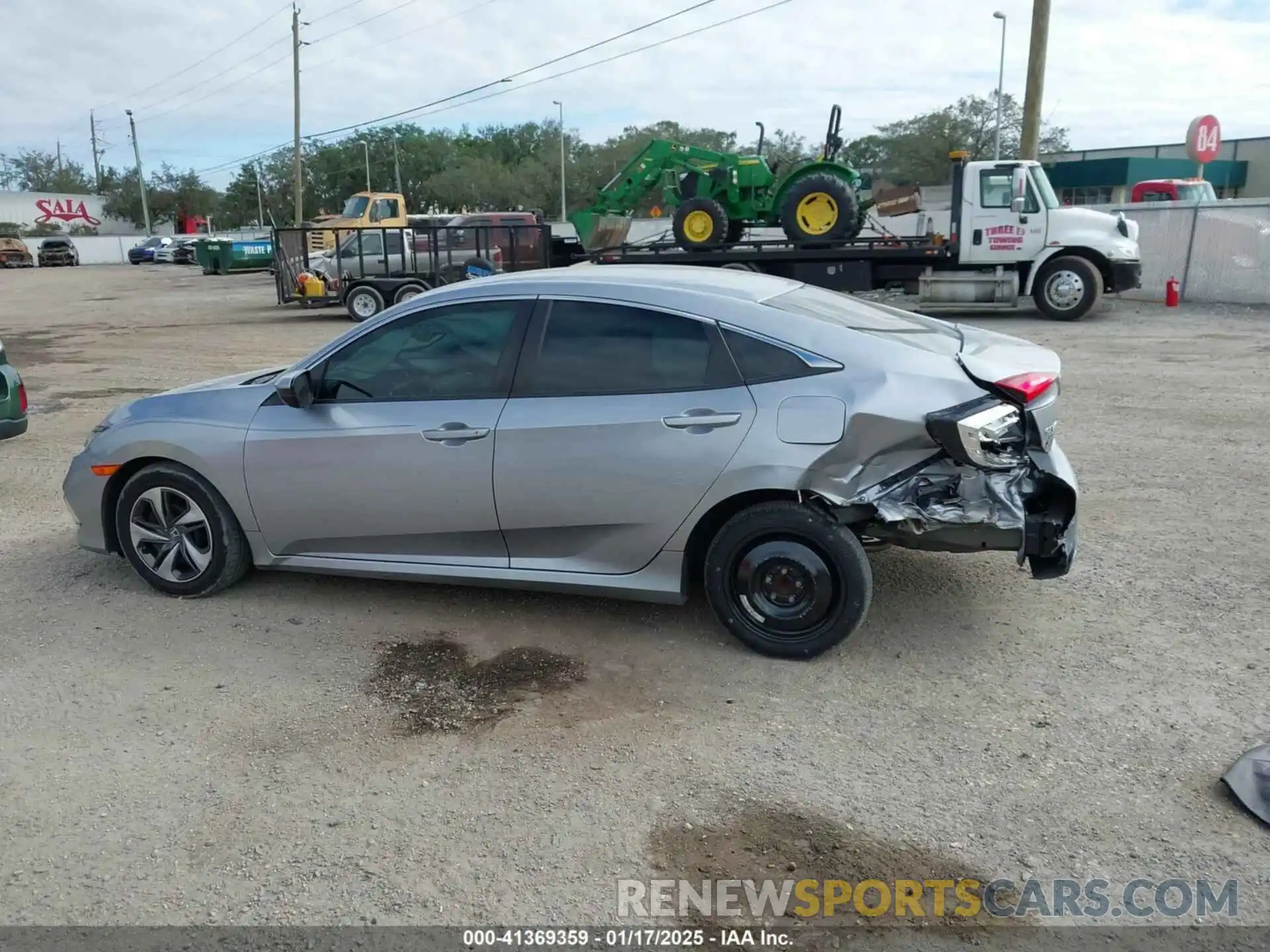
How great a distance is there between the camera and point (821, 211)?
19.1 metres

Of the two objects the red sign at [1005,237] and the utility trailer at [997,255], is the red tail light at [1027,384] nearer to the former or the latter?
the utility trailer at [997,255]

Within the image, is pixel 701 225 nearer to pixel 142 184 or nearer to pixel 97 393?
pixel 97 393

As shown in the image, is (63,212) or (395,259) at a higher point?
(63,212)

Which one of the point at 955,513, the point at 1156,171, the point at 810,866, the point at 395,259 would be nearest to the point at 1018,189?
the point at 395,259

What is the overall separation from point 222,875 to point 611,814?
1.20 metres

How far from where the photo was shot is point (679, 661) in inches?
178

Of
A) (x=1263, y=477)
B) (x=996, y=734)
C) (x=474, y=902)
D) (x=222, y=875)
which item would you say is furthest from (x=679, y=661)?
(x=1263, y=477)

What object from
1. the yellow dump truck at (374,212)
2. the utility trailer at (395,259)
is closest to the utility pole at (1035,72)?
the utility trailer at (395,259)

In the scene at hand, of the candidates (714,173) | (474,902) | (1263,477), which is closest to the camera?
(474,902)

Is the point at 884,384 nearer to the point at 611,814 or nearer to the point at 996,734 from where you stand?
the point at 996,734

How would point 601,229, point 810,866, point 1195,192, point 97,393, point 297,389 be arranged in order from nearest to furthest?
point 810,866
point 297,389
point 97,393
point 601,229
point 1195,192

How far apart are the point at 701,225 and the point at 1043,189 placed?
6033 millimetres

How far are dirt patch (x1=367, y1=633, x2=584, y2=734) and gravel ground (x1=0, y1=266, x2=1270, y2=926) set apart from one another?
0.02 m

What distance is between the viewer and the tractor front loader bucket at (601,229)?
71.5ft
